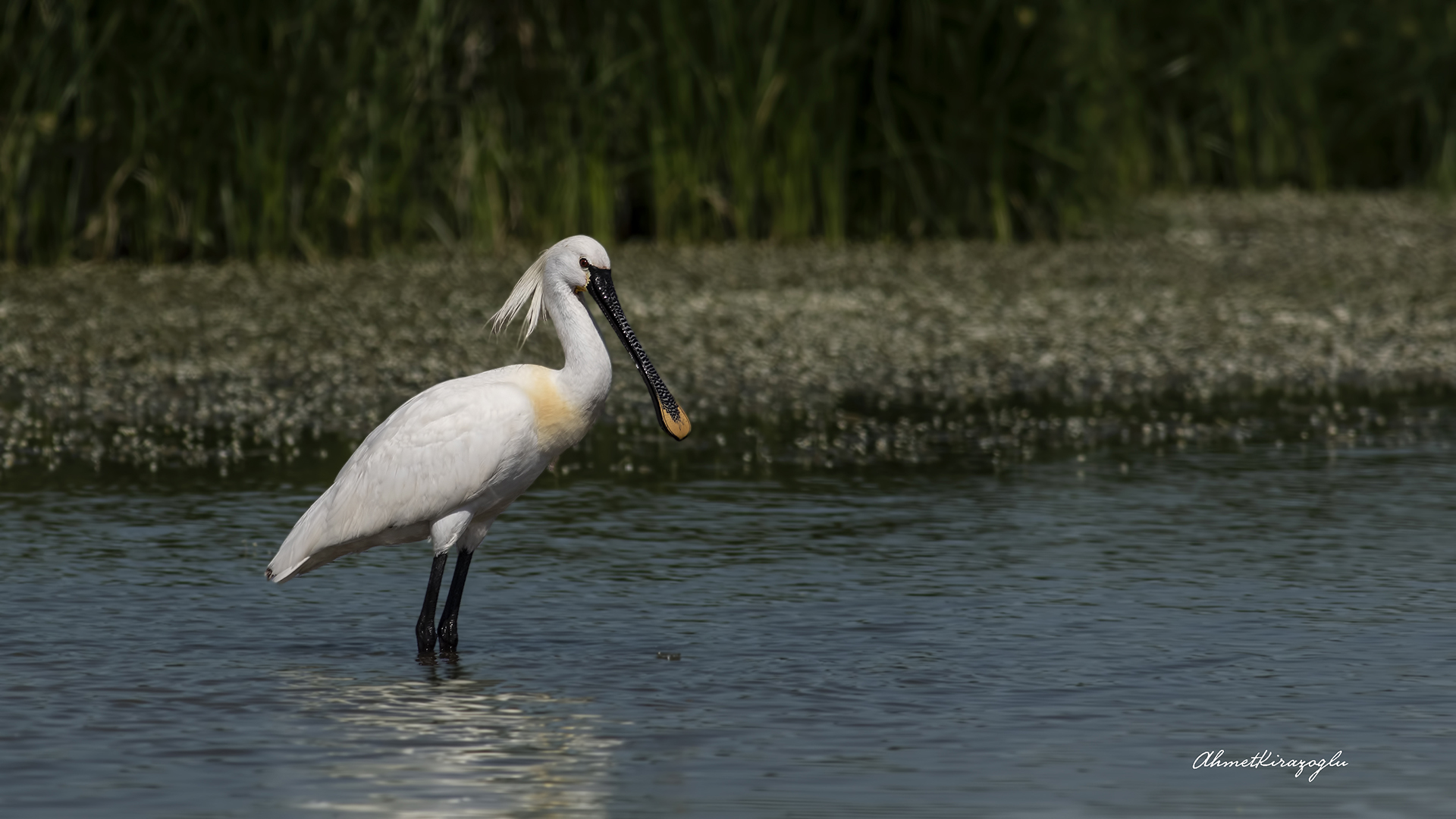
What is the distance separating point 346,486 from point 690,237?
10977 mm

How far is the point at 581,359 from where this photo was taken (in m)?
7.43

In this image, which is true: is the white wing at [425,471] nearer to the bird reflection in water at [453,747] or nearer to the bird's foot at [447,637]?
the bird's foot at [447,637]

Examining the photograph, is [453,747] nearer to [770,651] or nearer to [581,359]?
[770,651]

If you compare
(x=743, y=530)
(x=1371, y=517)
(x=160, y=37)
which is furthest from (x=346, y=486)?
(x=160, y=37)

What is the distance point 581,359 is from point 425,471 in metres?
0.58

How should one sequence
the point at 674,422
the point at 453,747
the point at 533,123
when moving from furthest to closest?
1. the point at 533,123
2. the point at 674,422
3. the point at 453,747

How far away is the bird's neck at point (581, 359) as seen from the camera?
292 inches

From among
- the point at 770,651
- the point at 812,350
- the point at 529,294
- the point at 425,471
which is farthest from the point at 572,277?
the point at 812,350

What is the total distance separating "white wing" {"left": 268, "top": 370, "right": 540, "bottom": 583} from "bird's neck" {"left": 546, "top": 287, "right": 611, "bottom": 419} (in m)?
0.16

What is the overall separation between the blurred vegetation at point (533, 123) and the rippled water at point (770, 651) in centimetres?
678

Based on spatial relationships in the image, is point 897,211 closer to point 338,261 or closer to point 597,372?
point 338,261

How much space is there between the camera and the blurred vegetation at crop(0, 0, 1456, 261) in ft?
53.3

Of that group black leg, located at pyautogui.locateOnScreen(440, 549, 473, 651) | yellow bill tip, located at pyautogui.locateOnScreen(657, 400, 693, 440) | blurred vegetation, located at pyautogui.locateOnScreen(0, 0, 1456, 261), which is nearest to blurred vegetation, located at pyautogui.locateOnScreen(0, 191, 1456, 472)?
blurred vegetation, located at pyautogui.locateOnScreen(0, 0, 1456, 261)
